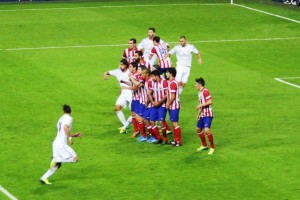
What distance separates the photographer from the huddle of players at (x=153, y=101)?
28.8 m

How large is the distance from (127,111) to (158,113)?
5.13 metres

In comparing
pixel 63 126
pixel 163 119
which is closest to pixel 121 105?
pixel 163 119

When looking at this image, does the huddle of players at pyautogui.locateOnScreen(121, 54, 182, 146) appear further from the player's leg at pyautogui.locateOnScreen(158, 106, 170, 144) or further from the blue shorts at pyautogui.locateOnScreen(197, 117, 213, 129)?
the blue shorts at pyautogui.locateOnScreen(197, 117, 213, 129)

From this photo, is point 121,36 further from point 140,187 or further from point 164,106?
point 140,187

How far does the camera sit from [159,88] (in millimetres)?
28938

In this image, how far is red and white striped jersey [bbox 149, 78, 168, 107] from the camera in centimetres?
2891

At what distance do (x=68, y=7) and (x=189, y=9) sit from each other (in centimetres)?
794

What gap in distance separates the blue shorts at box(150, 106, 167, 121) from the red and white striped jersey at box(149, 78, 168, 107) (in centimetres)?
16

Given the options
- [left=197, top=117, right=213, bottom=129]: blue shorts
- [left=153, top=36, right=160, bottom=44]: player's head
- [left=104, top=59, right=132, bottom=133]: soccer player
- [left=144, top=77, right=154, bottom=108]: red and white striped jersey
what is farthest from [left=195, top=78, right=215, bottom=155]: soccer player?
[left=153, top=36, right=160, bottom=44]: player's head

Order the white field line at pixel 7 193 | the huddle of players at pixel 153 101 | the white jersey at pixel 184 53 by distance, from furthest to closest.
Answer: the white jersey at pixel 184 53 < the huddle of players at pixel 153 101 < the white field line at pixel 7 193

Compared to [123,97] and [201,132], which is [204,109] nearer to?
[201,132]

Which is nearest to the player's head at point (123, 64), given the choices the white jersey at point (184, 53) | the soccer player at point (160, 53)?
the soccer player at point (160, 53)

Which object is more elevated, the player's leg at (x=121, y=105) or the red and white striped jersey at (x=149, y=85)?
the red and white striped jersey at (x=149, y=85)

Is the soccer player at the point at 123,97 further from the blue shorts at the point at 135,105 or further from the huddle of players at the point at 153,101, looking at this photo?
the blue shorts at the point at 135,105
